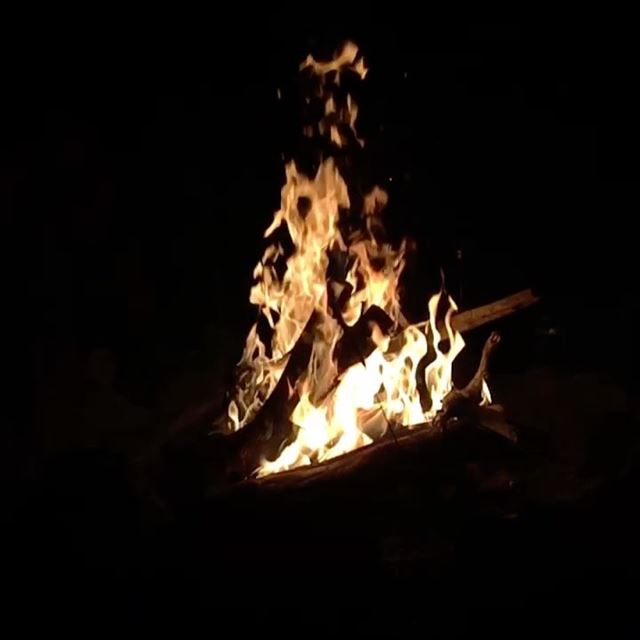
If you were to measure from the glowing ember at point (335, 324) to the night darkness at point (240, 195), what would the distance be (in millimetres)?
183

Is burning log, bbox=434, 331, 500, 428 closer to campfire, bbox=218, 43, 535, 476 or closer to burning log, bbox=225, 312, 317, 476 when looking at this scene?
campfire, bbox=218, 43, 535, 476

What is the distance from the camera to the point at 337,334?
7.43 feet

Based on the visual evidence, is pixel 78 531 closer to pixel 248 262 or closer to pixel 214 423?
pixel 214 423

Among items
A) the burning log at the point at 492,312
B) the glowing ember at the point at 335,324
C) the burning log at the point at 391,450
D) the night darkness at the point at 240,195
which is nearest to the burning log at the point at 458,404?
the burning log at the point at 391,450

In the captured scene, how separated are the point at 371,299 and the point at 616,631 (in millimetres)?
909

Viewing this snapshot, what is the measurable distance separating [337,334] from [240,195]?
3.25 ft

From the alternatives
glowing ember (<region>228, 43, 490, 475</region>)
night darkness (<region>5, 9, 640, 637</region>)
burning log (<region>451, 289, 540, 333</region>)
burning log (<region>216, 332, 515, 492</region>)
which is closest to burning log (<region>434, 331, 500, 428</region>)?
burning log (<region>216, 332, 515, 492</region>)

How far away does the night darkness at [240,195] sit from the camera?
2814 mm

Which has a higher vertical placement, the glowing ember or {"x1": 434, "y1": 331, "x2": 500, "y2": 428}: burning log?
the glowing ember

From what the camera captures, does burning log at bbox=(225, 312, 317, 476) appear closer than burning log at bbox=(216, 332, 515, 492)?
No

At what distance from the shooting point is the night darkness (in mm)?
2814

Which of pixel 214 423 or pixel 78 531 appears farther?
pixel 214 423

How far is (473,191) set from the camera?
3.05 metres

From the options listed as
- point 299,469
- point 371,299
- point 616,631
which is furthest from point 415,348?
point 616,631
